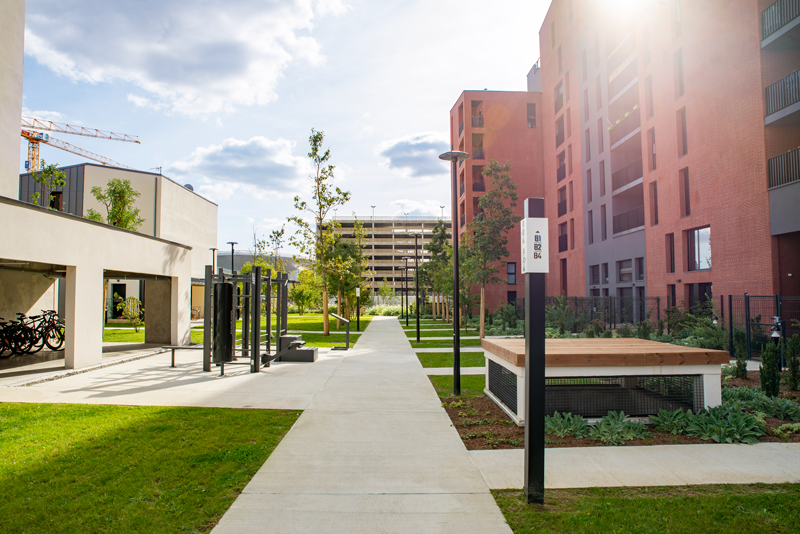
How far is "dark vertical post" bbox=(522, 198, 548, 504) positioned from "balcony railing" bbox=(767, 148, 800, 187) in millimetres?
15669

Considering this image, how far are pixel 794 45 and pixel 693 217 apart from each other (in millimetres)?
6901

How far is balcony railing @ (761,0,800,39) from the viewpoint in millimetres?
15260

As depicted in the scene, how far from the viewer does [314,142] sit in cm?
2595

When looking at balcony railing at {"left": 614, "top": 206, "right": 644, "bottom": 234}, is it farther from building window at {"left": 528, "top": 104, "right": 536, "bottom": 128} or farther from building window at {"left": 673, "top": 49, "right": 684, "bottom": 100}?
building window at {"left": 528, "top": 104, "right": 536, "bottom": 128}

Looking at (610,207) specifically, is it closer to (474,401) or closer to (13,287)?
(474,401)

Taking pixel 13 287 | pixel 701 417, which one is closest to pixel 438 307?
pixel 13 287

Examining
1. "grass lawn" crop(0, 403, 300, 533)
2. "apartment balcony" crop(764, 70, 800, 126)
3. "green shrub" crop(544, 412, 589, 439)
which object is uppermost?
"apartment balcony" crop(764, 70, 800, 126)

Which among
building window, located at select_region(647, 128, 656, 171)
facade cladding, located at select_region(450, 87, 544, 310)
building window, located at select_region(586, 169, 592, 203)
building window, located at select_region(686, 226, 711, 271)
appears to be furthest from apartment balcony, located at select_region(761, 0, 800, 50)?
facade cladding, located at select_region(450, 87, 544, 310)

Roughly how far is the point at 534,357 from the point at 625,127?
28.6 meters

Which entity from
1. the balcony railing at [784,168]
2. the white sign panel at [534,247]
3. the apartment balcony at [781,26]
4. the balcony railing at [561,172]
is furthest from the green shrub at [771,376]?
the balcony railing at [561,172]

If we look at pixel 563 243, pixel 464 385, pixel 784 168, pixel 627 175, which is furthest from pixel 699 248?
pixel 563 243

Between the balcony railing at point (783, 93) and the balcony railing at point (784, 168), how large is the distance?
1.66m

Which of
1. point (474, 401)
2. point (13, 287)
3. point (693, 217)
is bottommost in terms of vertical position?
point (474, 401)

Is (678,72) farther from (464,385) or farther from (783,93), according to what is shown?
(464,385)
